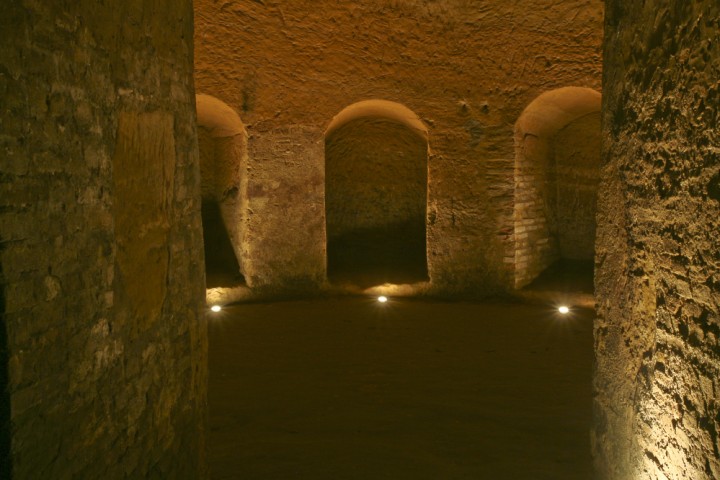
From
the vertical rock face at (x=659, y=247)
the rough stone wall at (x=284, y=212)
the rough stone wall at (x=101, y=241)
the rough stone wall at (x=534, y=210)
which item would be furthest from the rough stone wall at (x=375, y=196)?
the vertical rock face at (x=659, y=247)

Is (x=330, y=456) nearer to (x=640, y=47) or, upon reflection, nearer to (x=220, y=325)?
(x=640, y=47)

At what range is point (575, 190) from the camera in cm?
906

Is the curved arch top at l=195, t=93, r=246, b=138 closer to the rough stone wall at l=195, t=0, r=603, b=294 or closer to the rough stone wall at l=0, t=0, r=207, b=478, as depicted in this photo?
the rough stone wall at l=195, t=0, r=603, b=294

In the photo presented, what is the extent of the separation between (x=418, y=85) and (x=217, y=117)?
278 centimetres

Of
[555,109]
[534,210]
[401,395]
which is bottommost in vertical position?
[401,395]

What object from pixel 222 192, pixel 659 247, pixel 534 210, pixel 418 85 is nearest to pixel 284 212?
pixel 222 192

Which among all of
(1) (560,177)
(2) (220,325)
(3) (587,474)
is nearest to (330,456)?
(3) (587,474)

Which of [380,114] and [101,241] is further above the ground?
[380,114]

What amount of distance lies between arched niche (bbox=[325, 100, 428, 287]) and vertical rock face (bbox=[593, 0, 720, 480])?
6696mm

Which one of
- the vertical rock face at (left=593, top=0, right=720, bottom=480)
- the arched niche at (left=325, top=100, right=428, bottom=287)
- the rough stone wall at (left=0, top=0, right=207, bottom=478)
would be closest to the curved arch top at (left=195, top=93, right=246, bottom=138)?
the arched niche at (left=325, top=100, right=428, bottom=287)

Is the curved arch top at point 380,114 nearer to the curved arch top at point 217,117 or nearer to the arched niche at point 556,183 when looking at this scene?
the curved arch top at point 217,117

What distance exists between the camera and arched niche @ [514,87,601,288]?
8078mm

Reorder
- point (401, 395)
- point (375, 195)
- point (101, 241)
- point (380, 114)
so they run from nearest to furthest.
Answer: point (101, 241)
point (401, 395)
point (380, 114)
point (375, 195)

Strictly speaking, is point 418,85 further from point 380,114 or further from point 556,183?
point 556,183
